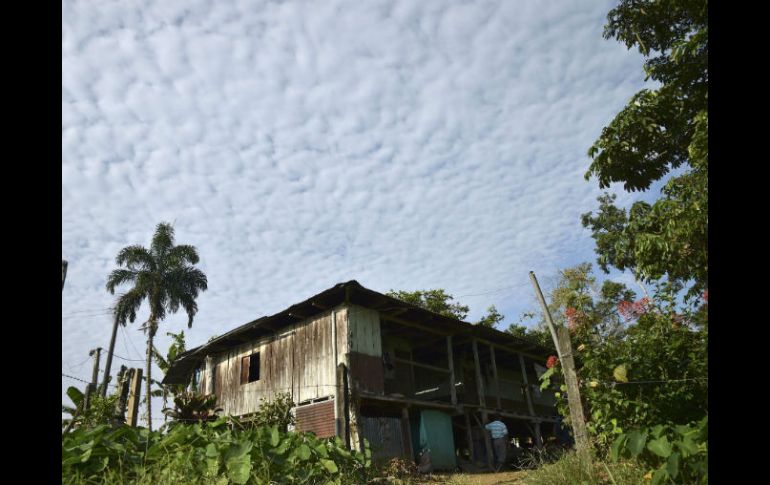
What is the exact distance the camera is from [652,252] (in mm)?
9141

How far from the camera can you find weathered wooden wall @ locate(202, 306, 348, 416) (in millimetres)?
14312

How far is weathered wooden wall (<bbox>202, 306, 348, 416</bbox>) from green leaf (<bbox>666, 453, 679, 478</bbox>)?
1050cm

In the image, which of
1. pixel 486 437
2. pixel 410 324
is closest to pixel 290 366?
pixel 410 324

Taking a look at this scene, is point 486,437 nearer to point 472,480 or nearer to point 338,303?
point 472,480

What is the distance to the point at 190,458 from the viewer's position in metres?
5.09

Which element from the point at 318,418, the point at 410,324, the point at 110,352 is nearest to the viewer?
the point at 318,418

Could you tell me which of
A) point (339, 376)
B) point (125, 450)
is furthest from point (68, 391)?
point (339, 376)

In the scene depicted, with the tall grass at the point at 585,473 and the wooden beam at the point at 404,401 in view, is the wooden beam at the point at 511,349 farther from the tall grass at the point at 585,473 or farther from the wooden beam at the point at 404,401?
the tall grass at the point at 585,473

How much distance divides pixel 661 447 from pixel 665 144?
317 inches

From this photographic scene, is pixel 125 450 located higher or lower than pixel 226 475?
higher

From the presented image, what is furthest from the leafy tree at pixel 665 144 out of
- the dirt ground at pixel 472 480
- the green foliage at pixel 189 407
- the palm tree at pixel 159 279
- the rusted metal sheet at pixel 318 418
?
the palm tree at pixel 159 279
